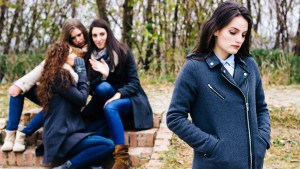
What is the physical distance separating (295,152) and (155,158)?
51.6 inches

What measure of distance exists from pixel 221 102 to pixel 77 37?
276 centimetres

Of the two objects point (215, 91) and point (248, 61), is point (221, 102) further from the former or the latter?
point (248, 61)

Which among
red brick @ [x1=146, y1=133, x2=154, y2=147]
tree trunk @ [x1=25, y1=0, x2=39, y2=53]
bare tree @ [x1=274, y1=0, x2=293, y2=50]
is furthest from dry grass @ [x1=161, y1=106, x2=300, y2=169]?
tree trunk @ [x1=25, y1=0, x2=39, y2=53]

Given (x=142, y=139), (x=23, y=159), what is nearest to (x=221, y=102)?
(x=142, y=139)

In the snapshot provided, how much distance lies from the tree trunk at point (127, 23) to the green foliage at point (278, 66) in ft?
8.11

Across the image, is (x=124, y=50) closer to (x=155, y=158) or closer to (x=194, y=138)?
(x=155, y=158)

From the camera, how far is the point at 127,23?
9.52 metres

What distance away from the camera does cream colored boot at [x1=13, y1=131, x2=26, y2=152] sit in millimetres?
4527

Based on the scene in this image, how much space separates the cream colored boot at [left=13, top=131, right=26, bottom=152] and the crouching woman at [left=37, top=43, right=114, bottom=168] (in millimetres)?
398

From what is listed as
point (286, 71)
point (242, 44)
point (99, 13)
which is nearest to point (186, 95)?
point (242, 44)

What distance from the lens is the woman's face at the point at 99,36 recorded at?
4.66 meters

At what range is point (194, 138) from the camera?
82.6 inches

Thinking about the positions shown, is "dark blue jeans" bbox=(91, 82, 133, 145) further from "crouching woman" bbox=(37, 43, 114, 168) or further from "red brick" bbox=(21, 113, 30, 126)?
"red brick" bbox=(21, 113, 30, 126)

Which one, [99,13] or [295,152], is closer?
[295,152]
